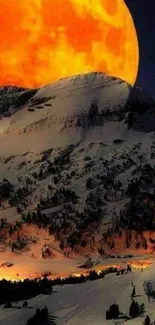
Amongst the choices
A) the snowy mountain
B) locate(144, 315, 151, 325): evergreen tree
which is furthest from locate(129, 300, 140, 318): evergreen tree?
the snowy mountain

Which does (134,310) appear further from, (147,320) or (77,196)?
(77,196)

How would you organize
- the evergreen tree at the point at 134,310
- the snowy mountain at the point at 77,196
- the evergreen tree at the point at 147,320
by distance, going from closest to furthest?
the evergreen tree at the point at 147,320 < the evergreen tree at the point at 134,310 < the snowy mountain at the point at 77,196

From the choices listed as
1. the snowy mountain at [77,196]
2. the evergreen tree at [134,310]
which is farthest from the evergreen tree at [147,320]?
the snowy mountain at [77,196]

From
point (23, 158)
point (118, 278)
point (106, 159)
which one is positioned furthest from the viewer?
point (23, 158)

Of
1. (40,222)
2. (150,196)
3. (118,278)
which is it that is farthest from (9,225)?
(118,278)

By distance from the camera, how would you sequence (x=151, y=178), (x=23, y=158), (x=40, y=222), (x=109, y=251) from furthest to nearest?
(x=23, y=158) < (x=151, y=178) < (x=40, y=222) < (x=109, y=251)

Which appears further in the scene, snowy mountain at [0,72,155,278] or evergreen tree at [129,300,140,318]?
snowy mountain at [0,72,155,278]

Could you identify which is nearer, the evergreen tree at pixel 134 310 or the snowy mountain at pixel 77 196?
the evergreen tree at pixel 134 310

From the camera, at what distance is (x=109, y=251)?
142000 millimetres

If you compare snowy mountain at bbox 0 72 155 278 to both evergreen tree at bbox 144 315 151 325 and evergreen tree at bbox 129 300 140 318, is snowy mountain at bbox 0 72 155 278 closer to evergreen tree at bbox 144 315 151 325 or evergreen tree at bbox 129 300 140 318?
evergreen tree at bbox 129 300 140 318

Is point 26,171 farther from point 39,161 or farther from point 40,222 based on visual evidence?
point 40,222

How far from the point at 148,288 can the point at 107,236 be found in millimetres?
73617

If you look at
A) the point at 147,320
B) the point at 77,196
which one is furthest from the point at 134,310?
the point at 77,196

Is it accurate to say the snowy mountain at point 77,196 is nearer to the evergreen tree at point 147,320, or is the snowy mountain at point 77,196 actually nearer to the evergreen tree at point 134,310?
the evergreen tree at point 134,310
